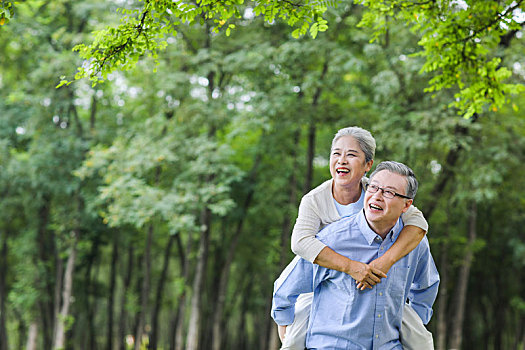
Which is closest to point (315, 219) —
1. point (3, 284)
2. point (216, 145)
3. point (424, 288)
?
point (424, 288)

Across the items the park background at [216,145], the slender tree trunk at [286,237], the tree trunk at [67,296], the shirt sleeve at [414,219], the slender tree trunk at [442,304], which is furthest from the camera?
the slender tree trunk at [442,304]

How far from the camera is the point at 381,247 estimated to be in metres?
2.97

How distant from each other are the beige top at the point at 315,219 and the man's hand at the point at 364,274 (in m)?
0.19

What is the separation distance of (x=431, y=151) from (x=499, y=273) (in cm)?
1271

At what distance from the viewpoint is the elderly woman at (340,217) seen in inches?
115

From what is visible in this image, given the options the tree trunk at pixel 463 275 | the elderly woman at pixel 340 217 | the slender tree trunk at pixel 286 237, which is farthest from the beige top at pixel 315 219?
the tree trunk at pixel 463 275

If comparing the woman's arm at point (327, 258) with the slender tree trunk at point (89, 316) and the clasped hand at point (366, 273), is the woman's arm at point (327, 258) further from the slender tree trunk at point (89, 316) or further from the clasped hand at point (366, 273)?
the slender tree trunk at point (89, 316)

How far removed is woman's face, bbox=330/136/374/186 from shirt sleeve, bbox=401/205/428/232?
35 cm

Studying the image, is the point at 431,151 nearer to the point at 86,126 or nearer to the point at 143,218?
the point at 143,218

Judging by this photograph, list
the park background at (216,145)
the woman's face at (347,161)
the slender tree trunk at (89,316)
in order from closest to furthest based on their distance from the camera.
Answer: the woman's face at (347,161) < the park background at (216,145) < the slender tree trunk at (89,316)

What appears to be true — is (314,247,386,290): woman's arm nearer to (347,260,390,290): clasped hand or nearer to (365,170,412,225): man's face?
(347,260,390,290): clasped hand

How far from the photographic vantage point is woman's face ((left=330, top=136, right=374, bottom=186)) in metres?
3.34

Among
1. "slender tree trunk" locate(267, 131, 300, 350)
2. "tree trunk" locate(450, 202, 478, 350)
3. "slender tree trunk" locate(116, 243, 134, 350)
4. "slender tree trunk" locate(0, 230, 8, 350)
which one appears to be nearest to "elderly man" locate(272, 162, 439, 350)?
"slender tree trunk" locate(267, 131, 300, 350)

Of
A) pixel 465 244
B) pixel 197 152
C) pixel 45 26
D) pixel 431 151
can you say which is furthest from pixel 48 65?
pixel 465 244
